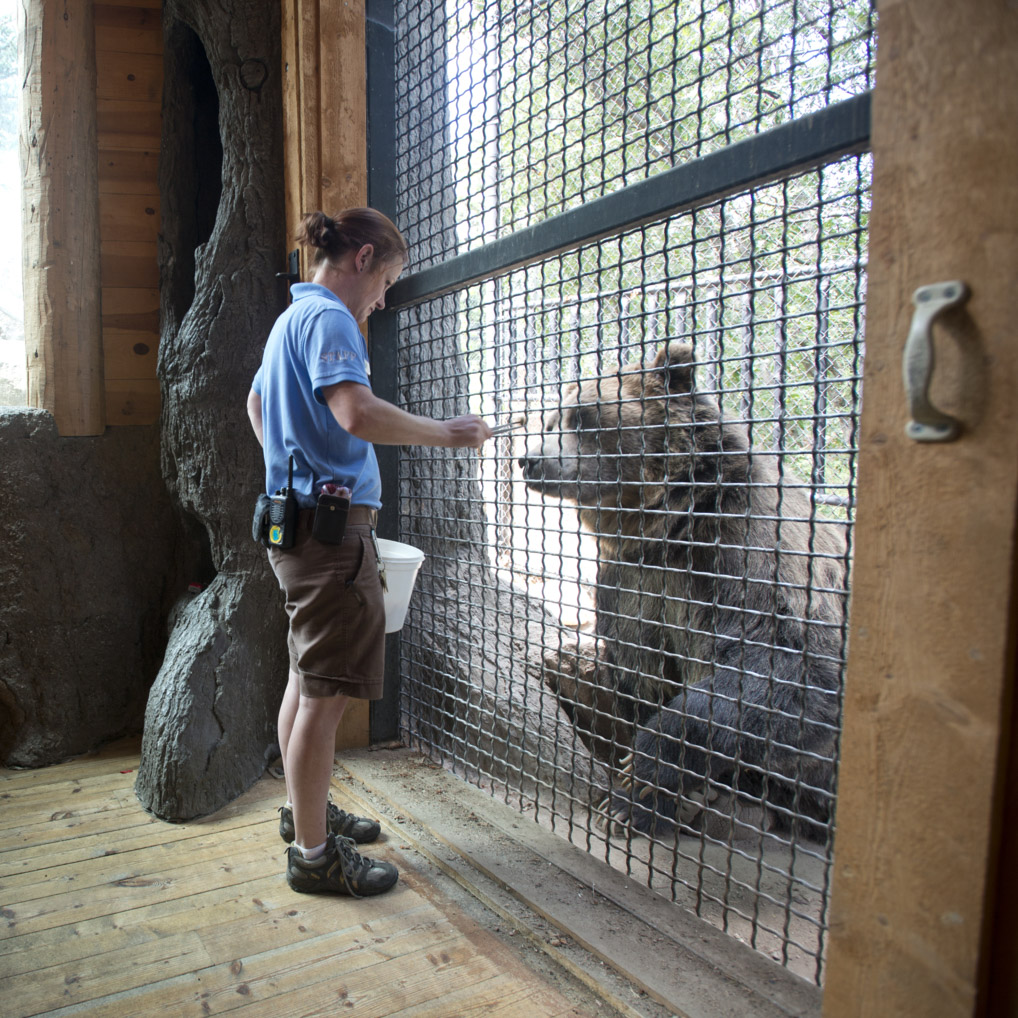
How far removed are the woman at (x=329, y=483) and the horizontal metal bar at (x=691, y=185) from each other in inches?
16.6

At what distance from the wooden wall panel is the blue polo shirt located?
188cm

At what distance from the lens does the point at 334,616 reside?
2000 mm

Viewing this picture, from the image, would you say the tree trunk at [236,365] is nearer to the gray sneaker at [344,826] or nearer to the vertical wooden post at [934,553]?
the gray sneaker at [344,826]

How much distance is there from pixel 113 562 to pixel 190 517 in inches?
15.7

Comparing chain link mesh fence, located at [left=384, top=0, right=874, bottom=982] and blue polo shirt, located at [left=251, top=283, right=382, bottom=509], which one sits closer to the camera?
blue polo shirt, located at [left=251, top=283, right=382, bottom=509]

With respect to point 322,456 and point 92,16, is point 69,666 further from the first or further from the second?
point 92,16

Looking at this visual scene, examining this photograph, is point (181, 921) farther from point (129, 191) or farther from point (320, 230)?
point (129, 191)

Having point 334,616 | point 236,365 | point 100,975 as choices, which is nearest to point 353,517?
point 334,616

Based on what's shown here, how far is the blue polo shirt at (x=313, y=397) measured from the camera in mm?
1900

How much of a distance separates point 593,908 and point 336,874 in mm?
719

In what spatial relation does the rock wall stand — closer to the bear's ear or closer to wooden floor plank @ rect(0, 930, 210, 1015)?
wooden floor plank @ rect(0, 930, 210, 1015)

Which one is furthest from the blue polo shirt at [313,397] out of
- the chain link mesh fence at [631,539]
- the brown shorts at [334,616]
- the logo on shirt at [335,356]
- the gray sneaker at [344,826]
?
the gray sneaker at [344,826]

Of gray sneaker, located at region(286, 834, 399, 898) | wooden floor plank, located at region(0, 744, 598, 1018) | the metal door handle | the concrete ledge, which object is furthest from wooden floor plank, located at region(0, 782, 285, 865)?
the metal door handle

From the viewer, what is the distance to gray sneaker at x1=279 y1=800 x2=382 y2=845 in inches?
96.0
